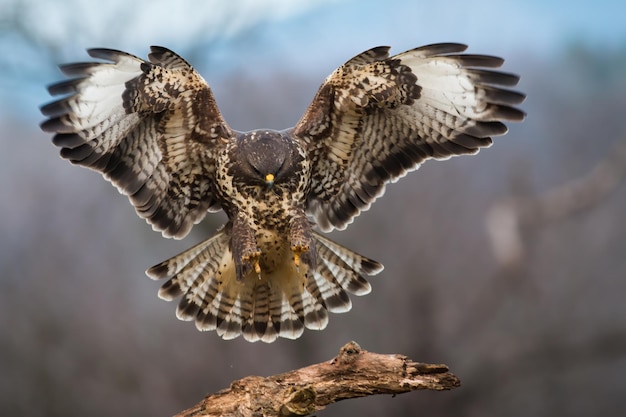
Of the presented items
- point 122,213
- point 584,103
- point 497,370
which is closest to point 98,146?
point 122,213

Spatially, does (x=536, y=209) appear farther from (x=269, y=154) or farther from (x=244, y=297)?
(x=269, y=154)

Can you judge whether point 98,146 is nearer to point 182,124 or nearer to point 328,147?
point 182,124

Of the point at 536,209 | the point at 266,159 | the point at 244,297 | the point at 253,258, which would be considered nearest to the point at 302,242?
the point at 253,258

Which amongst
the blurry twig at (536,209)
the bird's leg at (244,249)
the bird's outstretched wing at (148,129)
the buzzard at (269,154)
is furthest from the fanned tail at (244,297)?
the blurry twig at (536,209)

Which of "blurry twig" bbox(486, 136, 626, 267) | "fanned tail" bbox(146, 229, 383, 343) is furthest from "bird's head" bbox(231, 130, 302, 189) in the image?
"blurry twig" bbox(486, 136, 626, 267)

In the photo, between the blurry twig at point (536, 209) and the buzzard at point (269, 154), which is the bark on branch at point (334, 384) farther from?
the blurry twig at point (536, 209)

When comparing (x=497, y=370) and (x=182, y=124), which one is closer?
(x=182, y=124)

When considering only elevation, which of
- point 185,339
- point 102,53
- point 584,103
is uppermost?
point 584,103
